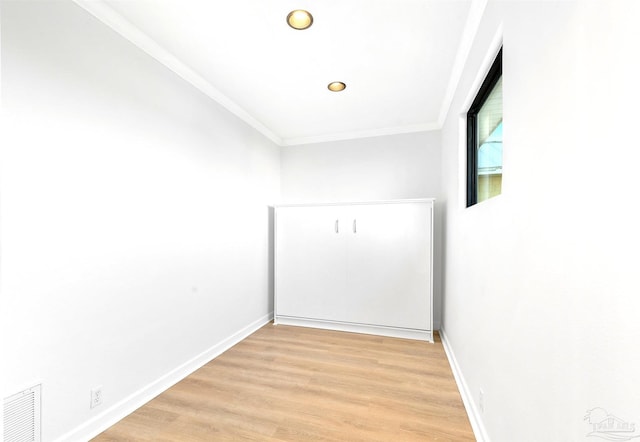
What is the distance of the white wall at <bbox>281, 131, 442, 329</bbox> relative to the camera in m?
3.57

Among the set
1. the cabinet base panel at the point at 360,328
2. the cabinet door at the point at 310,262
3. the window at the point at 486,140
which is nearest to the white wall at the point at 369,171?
the cabinet base panel at the point at 360,328

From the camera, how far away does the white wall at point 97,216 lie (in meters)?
1.36

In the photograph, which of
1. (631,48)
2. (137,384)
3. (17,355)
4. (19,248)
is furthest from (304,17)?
(137,384)

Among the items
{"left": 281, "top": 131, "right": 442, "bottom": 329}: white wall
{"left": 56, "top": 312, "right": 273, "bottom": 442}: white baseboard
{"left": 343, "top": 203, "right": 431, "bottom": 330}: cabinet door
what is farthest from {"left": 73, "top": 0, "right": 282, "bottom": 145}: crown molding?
{"left": 56, "top": 312, "right": 273, "bottom": 442}: white baseboard

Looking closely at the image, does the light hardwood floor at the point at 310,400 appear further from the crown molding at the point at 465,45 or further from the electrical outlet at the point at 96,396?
the crown molding at the point at 465,45

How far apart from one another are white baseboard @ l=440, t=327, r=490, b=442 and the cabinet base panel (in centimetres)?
42

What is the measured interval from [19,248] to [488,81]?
2.68 metres

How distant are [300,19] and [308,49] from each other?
12.2 inches

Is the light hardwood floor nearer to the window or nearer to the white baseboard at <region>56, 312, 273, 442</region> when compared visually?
the white baseboard at <region>56, 312, 273, 442</region>

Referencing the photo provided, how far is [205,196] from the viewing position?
260cm

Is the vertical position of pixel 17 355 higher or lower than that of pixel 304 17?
lower

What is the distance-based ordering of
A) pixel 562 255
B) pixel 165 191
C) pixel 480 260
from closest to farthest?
pixel 562 255, pixel 480 260, pixel 165 191

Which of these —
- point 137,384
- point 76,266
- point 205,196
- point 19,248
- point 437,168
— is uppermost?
point 437,168

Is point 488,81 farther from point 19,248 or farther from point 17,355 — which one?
point 17,355
